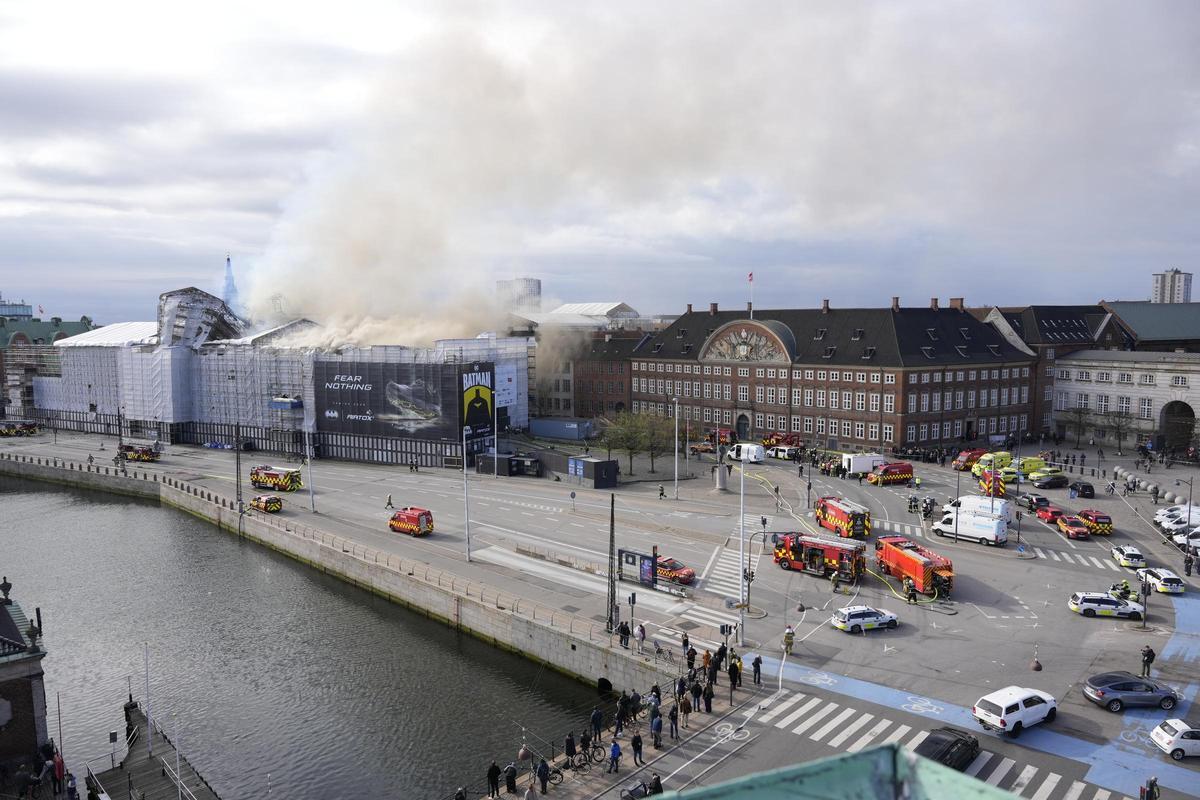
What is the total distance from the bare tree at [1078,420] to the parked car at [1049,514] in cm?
4068

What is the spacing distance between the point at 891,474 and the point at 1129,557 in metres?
25.7

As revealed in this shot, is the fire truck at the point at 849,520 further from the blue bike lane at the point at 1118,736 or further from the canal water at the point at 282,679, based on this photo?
the canal water at the point at 282,679

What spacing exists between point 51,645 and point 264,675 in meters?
14.1

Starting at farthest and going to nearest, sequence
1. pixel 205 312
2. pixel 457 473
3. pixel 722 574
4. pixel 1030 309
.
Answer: pixel 205 312, pixel 1030 309, pixel 457 473, pixel 722 574

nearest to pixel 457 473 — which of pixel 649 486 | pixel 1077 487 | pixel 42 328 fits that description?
pixel 649 486

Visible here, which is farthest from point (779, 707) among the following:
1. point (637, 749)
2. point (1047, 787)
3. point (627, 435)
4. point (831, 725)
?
point (627, 435)

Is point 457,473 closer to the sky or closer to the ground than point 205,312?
closer to the ground

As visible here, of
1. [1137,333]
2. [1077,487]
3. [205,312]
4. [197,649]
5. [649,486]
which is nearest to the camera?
[197,649]

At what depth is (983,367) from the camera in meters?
93.1

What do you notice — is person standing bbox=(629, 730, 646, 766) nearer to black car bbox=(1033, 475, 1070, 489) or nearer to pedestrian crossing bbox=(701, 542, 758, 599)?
pedestrian crossing bbox=(701, 542, 758, 599)

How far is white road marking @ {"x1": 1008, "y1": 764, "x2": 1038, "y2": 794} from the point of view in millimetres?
24969

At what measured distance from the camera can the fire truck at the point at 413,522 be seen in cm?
5816

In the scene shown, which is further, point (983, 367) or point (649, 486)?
point (983, 367)

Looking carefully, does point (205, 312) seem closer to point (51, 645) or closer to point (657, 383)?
point (657, 383)
